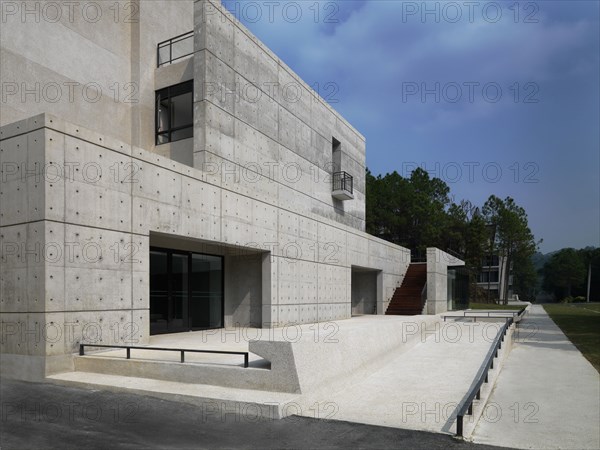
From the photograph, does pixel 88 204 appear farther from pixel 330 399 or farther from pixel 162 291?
pixel 330 399

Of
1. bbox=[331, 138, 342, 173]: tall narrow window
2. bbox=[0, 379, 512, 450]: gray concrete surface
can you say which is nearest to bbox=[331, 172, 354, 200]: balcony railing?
bbox=[331, 138, 342, 173]: tall narrow window

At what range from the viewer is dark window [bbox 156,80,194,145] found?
19.0 meters

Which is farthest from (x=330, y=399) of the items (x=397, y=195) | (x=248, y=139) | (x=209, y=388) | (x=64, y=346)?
(x=397, y=195)

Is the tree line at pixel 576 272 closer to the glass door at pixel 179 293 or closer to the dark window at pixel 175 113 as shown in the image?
the dark window at pixel 175 113

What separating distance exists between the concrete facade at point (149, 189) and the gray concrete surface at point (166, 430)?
3.04 metres

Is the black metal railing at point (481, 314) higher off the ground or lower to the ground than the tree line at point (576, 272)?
higher

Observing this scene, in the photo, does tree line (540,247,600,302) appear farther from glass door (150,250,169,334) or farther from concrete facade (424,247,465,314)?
glass door (150,250,169,334)

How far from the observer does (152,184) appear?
43.0 ft

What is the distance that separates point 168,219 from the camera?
13.6m

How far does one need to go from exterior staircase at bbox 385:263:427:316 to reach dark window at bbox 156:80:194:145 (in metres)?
19.4

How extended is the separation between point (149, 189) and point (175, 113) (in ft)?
25.6

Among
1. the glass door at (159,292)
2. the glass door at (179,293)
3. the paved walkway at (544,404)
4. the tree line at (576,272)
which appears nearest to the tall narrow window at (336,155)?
the glass door at (179,293)

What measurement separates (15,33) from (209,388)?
504 inches

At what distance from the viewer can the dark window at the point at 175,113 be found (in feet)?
62.2
